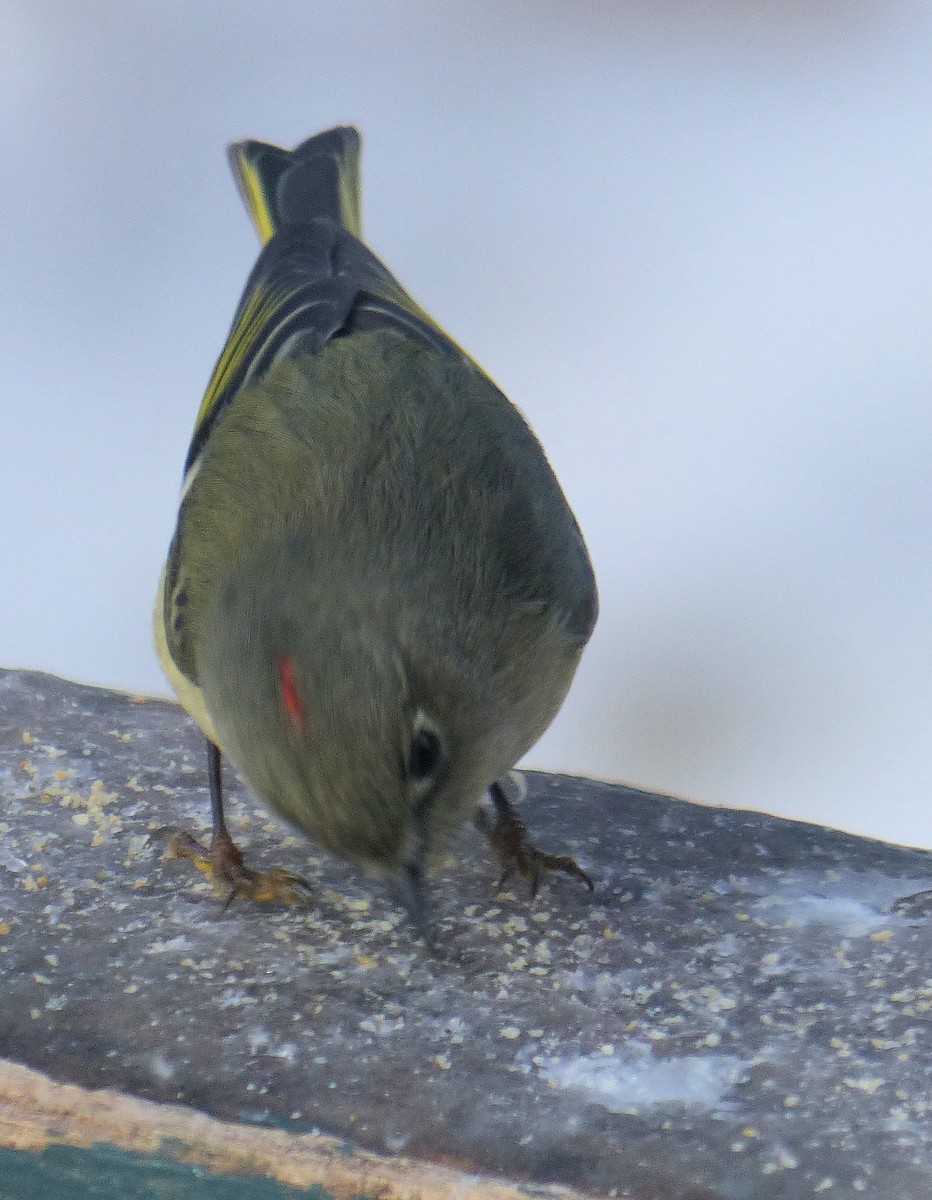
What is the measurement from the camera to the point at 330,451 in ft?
7.41

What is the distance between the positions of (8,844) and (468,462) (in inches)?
34.5

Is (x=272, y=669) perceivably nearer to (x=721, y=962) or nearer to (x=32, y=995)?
(x=32, y=995)

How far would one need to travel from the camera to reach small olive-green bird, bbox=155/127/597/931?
1748 mm

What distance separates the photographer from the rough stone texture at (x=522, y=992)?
1.75m

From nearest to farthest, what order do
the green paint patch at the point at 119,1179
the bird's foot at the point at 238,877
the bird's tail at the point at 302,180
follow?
the green paint patch at the point at 119,1179, the bird's foot at the point at 238,877, the bird's tail at the point at 302,180

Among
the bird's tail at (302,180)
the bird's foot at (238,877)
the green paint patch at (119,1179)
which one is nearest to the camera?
the green paint patch at (119,1179)

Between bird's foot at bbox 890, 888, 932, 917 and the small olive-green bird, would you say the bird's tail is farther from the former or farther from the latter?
bird's foot at bbox 890, 888, 932, 917

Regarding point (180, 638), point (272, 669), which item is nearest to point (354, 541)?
point (272, 669)

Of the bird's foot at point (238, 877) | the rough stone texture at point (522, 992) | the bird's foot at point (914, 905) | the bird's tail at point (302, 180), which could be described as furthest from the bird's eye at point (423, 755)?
the bird's tail at point (302, 180)

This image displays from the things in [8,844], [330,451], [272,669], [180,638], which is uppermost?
[330,451]

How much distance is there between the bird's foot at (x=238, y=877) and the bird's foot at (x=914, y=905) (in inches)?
32.9

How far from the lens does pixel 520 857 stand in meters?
2.31

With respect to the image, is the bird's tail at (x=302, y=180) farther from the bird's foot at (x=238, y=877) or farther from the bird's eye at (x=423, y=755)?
the bird's eye at (x=423, y=755)

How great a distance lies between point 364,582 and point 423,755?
254 millimetres
